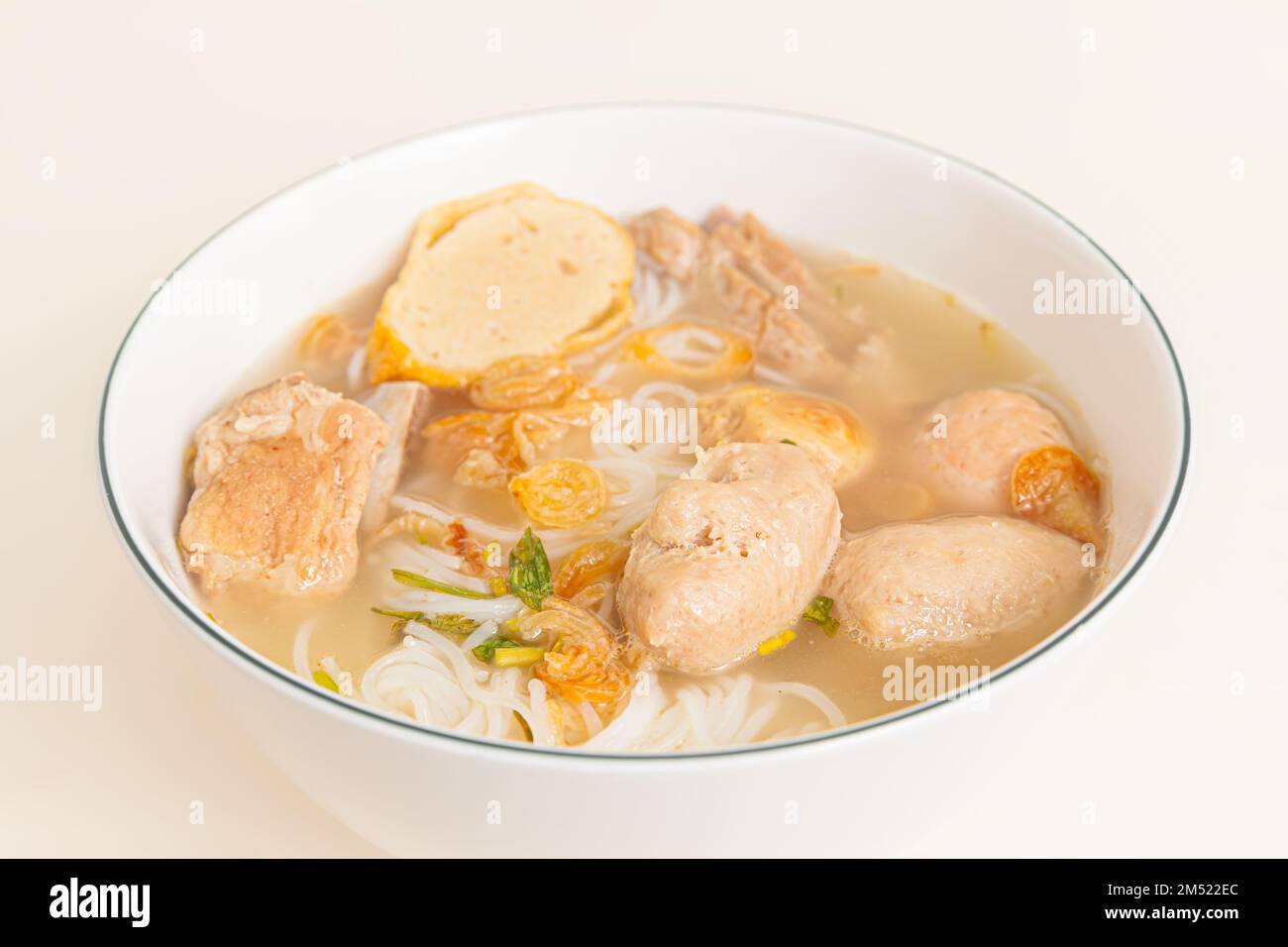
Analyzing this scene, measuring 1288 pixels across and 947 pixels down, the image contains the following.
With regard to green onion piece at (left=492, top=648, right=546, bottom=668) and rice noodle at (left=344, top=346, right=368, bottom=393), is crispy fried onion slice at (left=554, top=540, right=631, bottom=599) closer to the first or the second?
green onion piece at (left=492, top=648, right=546, bottom=668)

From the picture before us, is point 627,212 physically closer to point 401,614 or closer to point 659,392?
point 659,392

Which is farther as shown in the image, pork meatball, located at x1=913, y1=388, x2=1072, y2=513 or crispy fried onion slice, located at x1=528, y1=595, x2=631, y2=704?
pork meatball, located at x1=913, y1=388, x2=1072, y2=513

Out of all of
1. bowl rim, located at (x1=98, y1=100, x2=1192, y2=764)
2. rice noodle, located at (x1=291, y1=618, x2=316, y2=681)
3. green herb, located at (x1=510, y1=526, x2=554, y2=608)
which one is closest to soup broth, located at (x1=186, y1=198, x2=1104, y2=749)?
rice noodle, located at (x1=291, y1=618, x2=316, y2=681)

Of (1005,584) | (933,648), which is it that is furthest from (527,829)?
(1005,584)

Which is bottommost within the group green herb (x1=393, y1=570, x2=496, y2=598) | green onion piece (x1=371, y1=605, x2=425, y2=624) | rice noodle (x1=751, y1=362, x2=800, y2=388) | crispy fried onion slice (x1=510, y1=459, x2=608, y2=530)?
green onion piece (x1=371, y1=605, x2=425, y2=624)

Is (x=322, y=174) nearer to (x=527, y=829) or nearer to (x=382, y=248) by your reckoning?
(x=382, y=248)

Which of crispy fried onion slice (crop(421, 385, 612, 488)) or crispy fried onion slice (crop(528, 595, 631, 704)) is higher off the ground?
→ crispy fried onion slice (crop(421, 385, 612, 488))

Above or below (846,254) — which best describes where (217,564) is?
below
